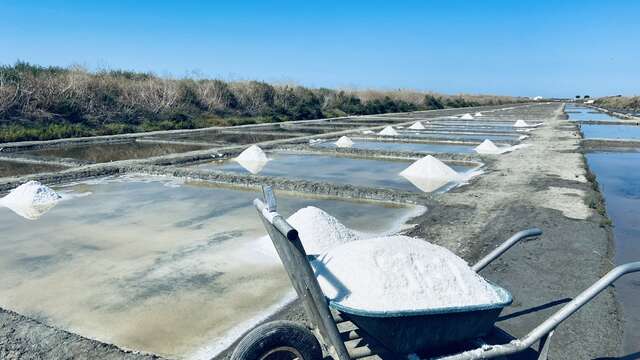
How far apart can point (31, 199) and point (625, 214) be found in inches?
362

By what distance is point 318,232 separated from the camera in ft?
15.3

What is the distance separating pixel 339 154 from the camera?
13336 millimetres

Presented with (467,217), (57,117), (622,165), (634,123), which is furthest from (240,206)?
(634,123)

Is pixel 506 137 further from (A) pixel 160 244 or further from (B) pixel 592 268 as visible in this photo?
(A) pixel 160 244

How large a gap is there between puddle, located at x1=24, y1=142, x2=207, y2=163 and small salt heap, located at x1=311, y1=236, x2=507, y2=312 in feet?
34.6

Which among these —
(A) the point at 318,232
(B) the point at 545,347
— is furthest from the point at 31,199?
(B) the point at 545,347

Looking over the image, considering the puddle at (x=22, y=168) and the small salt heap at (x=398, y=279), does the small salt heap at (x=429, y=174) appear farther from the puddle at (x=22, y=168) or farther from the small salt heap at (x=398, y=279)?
the puddle at (x=22, y=168)

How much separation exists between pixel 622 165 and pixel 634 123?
18293 mm

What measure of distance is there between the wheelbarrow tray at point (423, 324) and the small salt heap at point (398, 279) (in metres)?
0.04

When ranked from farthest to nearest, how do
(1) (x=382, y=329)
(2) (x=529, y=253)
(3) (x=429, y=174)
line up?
(3) (x=429, y=174) → (2) (x=529, y=253) → (1) (x=382, y=329)

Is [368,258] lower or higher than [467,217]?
higher

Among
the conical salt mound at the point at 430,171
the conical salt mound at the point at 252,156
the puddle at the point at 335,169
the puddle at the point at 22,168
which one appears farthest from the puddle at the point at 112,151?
the conical salt mound at the point at 430,171

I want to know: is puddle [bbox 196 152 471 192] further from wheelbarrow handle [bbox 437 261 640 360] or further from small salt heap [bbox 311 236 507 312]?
wheelbarrow handle [bbox 437 261 640 360]

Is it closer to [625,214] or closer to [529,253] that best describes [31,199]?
[529,253]
